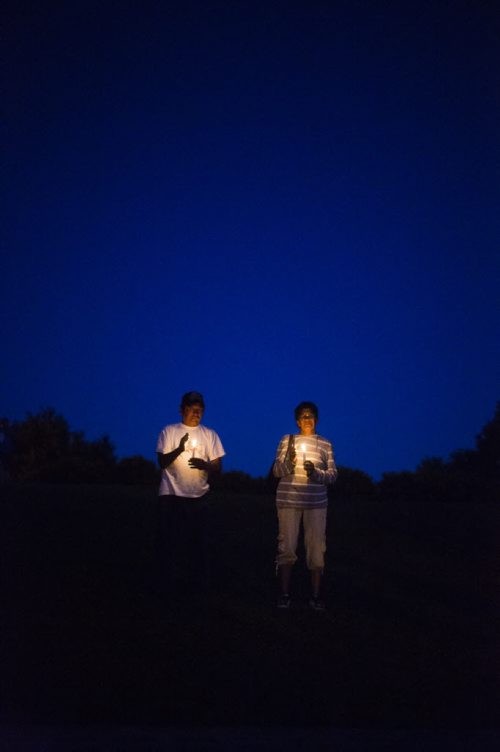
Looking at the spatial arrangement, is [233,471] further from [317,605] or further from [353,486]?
[317,605]

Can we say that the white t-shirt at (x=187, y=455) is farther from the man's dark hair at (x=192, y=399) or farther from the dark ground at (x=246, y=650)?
the dark ground at (x=246, y=650)

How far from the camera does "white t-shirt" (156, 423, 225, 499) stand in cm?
711

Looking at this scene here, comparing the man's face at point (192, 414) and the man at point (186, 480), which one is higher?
the man's face at point (192, 414)

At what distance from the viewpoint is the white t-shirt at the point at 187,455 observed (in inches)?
280

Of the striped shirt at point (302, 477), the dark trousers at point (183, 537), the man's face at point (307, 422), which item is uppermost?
the man's face at point (307, 422)

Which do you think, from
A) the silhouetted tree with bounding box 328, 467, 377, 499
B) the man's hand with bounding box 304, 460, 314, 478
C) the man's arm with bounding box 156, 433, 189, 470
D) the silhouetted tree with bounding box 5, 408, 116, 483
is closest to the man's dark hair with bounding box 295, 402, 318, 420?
the man's hand with bounding box 304, 460, 314, 478

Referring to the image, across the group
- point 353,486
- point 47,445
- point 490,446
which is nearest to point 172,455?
point 353,486

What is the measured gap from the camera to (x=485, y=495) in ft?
59.1

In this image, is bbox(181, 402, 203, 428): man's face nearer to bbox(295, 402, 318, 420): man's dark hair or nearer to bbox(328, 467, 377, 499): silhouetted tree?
bbox(295, 402, 318, 420): man's dark hair

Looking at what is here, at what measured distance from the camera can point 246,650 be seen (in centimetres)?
571

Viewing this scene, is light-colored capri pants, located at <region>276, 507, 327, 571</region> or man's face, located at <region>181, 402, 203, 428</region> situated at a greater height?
man's face, located at <region>181, 402, 203, 428</region>

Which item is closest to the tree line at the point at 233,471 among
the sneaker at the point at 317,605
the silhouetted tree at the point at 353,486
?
the silhouetted tree at the point at 353,486

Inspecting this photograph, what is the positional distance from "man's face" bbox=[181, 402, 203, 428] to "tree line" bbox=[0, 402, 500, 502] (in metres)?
0.93

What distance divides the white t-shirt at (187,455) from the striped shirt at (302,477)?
724 mm
